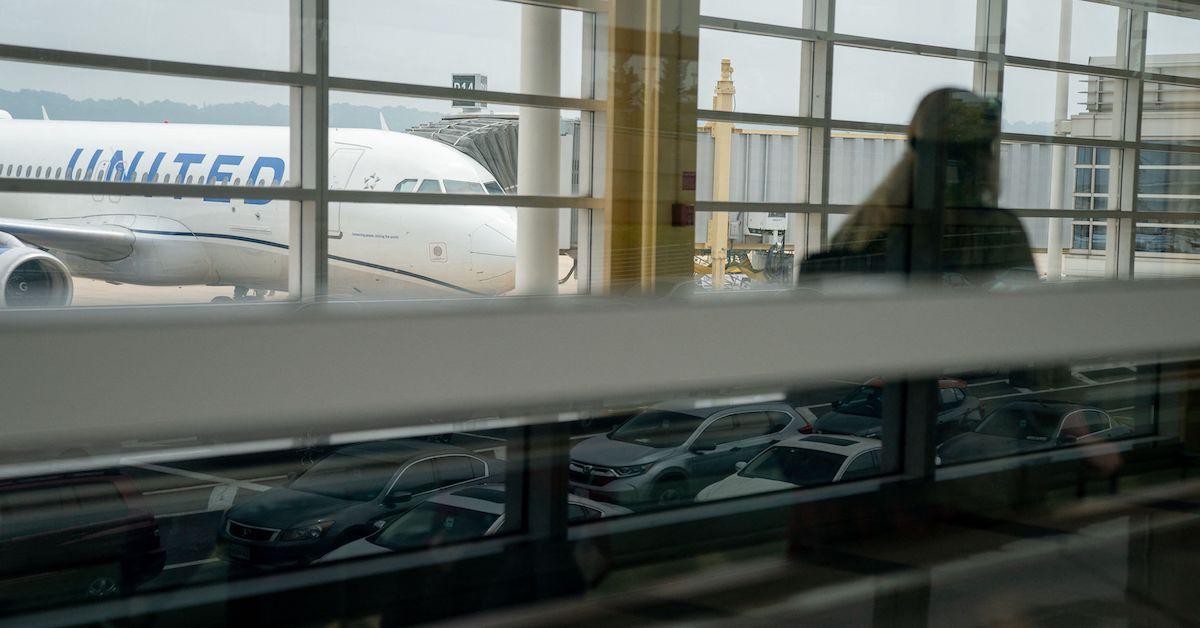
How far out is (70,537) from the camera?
144 centimetres

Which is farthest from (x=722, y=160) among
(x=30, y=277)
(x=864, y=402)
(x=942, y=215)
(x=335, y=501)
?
(x=30, y=277)

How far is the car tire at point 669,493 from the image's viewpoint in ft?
6.98

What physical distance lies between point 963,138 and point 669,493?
1.09 m

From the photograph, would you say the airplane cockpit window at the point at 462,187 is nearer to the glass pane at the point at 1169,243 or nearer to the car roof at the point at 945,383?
the car roof at the point at 945,383

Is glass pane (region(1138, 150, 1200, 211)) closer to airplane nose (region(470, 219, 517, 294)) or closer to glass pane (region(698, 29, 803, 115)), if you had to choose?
glass pane (region(698, 29, 803, 115))

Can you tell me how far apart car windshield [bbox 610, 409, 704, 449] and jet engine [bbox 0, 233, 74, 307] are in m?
1.20

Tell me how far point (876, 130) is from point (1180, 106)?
146cm

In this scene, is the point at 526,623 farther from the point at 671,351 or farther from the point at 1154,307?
the point at 1154,307

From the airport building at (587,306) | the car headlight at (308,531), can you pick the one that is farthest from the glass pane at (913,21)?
the car headlight at (308,531)

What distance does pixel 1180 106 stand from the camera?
3090 millimetres

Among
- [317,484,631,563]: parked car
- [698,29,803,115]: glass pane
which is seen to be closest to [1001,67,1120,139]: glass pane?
[698,29,803,115]: glass pane

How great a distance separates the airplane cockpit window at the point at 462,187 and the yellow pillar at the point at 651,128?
29 cm

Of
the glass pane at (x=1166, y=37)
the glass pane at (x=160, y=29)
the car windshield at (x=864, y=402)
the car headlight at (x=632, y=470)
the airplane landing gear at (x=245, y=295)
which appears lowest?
the car headlight at (x=632, y=470)

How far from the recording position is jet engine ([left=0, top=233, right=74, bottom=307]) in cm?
100
